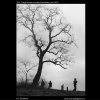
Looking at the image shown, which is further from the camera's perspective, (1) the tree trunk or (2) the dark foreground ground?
(1) the tree trunk

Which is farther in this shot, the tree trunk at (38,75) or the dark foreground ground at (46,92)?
the tree trunk at (38,75)

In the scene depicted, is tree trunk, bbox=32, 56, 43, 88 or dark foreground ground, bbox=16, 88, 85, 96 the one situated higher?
tree trunk, bbox=32, 56, 43, 88

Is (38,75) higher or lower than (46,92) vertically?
higher

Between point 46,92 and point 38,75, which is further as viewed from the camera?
point 46,92

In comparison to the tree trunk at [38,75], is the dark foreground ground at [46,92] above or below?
below

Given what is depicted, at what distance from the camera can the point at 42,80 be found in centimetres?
1399
